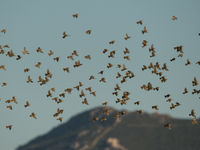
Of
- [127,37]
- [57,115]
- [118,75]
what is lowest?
[57,115]

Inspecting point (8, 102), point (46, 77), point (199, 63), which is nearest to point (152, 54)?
point (199, 63)

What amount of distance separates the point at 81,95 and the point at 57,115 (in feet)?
19.0

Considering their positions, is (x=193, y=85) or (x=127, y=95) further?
(x=127, y=95)

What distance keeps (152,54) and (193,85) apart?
7.74m

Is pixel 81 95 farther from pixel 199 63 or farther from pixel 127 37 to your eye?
pixel 199 63

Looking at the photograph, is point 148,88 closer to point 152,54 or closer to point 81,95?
point 152,54

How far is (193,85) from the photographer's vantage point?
239ft

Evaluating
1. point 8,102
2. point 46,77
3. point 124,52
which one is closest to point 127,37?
point 124,52

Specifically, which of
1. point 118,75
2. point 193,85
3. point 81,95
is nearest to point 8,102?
point 81,95

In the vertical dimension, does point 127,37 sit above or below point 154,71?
above

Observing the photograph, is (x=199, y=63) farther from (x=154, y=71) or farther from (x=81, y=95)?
(x=81, y=95)

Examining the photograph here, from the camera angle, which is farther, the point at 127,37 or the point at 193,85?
the point at 127,37

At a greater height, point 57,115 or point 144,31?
point 144,31

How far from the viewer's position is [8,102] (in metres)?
78.8
